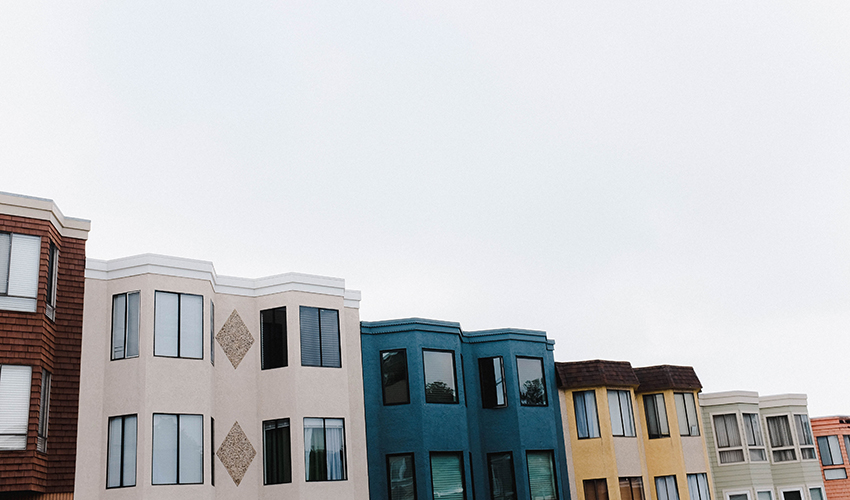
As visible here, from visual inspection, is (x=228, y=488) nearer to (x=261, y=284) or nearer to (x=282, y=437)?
(x=282, y=437)

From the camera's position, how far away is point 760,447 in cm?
3531

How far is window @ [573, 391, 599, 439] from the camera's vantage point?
2966cm

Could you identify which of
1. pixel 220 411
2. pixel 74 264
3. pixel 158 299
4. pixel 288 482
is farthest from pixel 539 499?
pixel 74 264

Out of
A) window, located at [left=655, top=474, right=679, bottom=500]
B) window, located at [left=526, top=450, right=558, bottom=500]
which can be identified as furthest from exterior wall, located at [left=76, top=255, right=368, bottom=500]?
window, located at [left=655, top=474, right=679, bottom=500]

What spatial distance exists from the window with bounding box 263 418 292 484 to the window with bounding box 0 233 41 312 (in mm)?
7411

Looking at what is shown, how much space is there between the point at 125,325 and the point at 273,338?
4.37 metres

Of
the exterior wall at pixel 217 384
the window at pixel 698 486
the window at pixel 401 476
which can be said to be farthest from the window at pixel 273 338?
the window at pixel 698 486

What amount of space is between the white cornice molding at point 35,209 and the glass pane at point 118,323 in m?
2.27

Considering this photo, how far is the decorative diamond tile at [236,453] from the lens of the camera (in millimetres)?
22562

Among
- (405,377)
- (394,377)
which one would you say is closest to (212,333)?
(394,377)

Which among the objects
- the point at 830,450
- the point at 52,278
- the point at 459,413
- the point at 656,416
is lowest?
the point at 830,450

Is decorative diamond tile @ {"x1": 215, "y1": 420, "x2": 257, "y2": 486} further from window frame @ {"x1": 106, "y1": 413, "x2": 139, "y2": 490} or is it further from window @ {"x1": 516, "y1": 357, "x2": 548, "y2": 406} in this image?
window @ {"x1": 516, "y1": 357, "x2": 548, "y2": 406}

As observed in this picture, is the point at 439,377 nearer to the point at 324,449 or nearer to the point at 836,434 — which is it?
the point at 324,449

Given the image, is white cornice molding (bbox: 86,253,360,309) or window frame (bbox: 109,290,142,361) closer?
window frame (bbox: 109,290,142,361)
